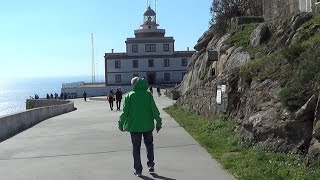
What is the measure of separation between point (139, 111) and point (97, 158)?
223 centimetres

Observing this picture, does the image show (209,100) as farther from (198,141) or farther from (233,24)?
(233,24)

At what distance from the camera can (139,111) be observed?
8.09 metres

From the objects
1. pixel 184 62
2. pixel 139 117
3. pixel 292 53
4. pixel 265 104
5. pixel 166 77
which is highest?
pixel 184 62

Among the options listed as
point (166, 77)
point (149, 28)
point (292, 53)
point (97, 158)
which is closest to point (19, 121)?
point (97, 158)

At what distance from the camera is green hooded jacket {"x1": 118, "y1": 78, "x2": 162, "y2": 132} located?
807 cm

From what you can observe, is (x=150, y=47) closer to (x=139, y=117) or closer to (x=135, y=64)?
(x=135, y=64)

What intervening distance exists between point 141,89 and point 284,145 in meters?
2.63

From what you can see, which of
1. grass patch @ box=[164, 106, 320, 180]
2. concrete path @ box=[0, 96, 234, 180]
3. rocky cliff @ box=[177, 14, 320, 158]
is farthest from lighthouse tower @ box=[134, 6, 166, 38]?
grass patch @ box=[164, 106, 320, 180]

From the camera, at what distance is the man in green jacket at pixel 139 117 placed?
8.05 meters

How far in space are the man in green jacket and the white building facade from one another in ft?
265

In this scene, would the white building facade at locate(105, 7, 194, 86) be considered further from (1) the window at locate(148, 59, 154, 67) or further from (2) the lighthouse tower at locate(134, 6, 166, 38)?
(2) the lighthouse tower at locate(134, 6, 166, 38)

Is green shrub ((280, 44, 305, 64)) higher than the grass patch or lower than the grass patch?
higher

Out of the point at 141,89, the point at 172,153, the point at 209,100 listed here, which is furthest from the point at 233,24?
the point at 141,89

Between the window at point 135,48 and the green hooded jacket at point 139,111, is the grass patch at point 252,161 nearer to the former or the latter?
the green hooded jacket at point 139,111
